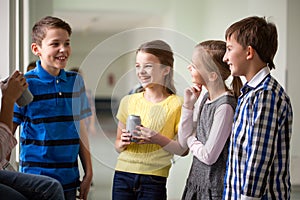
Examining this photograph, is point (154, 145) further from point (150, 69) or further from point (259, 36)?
point (259, 36)

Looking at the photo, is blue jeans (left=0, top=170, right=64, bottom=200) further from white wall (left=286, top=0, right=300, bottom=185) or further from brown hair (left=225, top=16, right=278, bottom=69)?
white wall (left=286, top=0, right=300, bottom=185)

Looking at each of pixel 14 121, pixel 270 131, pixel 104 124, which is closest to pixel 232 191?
pixel 270 131

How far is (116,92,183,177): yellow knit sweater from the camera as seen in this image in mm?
1509

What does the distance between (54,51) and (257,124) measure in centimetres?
67

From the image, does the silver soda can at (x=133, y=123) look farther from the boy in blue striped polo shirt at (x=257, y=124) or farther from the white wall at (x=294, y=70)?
Answer: the white wall at (x=294, y=70)

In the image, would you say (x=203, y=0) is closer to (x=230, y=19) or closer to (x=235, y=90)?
(x=230, y=19)

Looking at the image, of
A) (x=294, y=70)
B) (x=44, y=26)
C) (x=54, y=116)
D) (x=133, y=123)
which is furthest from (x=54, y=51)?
(x=294, y=70)

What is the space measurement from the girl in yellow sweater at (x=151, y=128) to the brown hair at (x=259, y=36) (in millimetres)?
308

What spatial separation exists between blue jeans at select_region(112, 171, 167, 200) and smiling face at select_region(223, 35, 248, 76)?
1.37 feet

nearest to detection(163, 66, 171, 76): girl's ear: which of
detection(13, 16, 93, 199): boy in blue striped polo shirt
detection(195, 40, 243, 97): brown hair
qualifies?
detection(195, 40, 243, 97): brown hair

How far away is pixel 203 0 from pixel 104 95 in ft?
2.33

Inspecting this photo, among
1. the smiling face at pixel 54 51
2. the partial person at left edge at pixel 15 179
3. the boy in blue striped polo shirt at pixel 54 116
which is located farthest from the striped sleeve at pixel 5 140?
the smiling face at pixel 54 51

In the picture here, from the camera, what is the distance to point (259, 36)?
1287 millimetres

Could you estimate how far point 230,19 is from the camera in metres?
2.11
